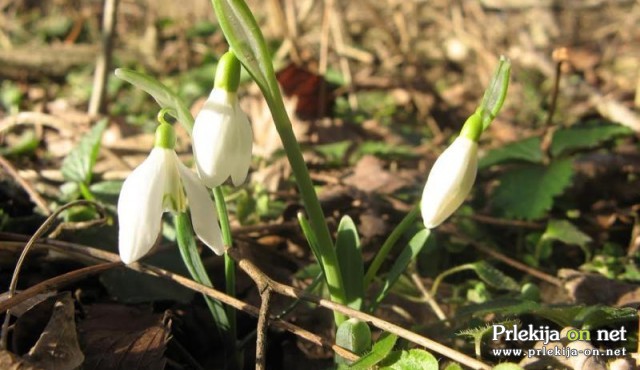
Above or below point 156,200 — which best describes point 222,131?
above

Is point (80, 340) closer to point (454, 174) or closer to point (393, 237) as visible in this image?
point (393, 237)

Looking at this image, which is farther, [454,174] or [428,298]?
[428,298]

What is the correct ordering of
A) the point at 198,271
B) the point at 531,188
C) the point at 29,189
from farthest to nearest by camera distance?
the point at 531,188 < the point at 29,189 < the point at 198,271

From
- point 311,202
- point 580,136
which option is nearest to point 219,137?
point 311,202

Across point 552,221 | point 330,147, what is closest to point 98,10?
point 330,147

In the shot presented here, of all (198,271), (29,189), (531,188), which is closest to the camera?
(198,271)

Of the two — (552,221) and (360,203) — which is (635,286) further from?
(360,203)

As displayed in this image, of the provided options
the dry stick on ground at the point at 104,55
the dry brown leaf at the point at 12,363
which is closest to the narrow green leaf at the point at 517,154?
the dry brown leaf at the point at 12,363

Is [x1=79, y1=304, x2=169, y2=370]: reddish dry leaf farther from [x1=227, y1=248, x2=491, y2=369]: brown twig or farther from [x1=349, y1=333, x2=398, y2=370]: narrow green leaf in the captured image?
[x1=349, y1=333, x2=398, y2=370]: narrow green leaf
